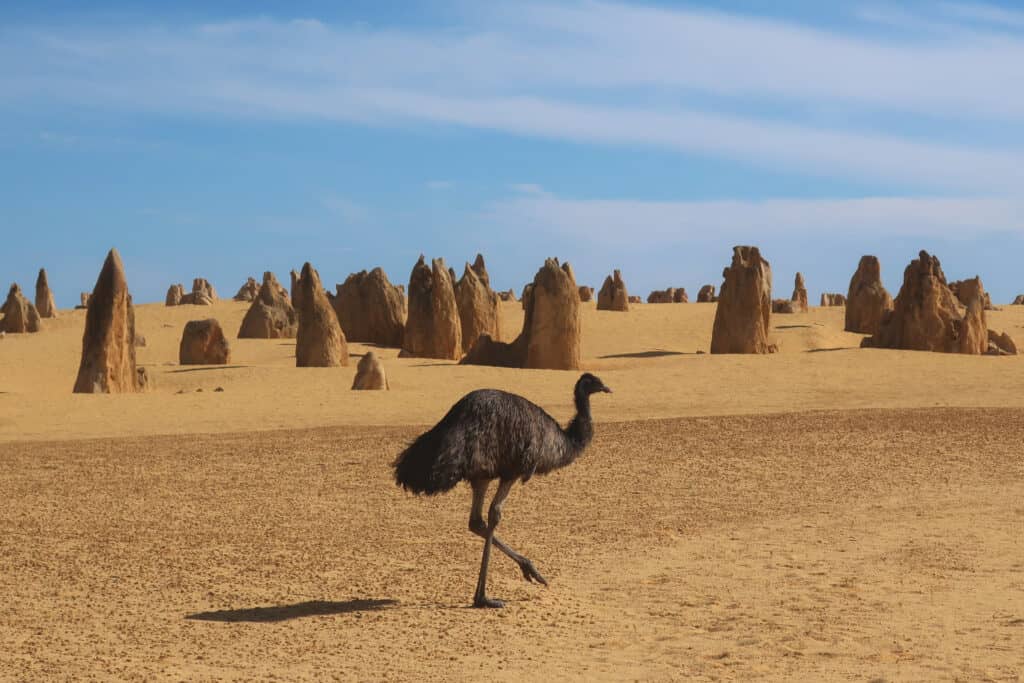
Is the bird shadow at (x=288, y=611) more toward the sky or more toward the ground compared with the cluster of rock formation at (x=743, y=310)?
more toward the ground

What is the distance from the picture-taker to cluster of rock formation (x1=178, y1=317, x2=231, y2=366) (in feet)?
112

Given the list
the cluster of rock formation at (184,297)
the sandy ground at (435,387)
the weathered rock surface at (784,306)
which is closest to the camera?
the sandy ground at (435,387)

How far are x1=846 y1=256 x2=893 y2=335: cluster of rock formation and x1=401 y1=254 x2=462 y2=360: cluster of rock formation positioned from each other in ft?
59.2

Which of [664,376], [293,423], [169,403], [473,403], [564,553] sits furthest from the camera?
[664,376]

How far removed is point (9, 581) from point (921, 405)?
18022mm

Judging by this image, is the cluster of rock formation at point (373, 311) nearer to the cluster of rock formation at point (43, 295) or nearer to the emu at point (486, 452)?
the cluster of rock formation at point (43, 295)

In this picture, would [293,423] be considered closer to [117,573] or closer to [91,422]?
[91,422]

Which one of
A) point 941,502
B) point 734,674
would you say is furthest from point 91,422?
point 734,674

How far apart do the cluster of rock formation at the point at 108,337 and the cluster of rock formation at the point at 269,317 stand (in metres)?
17.4

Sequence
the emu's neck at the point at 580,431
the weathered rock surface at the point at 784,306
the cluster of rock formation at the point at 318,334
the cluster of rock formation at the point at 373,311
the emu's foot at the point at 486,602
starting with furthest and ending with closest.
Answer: the weathered rock surface at the point at 784,306 → the cluster of rock formation at the point at 373,311 → the cluster of rock formation at the point at 318,334 → the emu's neck at the point at 580,431 → the emu's foot at the point at 486,602

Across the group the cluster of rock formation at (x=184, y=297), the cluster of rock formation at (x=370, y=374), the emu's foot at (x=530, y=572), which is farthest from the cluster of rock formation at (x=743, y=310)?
the cluster of rock formation at (x=184, y=297)

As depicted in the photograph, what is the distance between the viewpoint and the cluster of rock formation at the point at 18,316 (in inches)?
1871

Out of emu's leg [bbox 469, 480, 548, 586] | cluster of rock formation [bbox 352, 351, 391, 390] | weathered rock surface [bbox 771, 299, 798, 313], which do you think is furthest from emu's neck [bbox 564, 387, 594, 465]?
weathered rock surface [bbox 771, 299, 798, 313]

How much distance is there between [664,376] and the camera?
95.9ft
